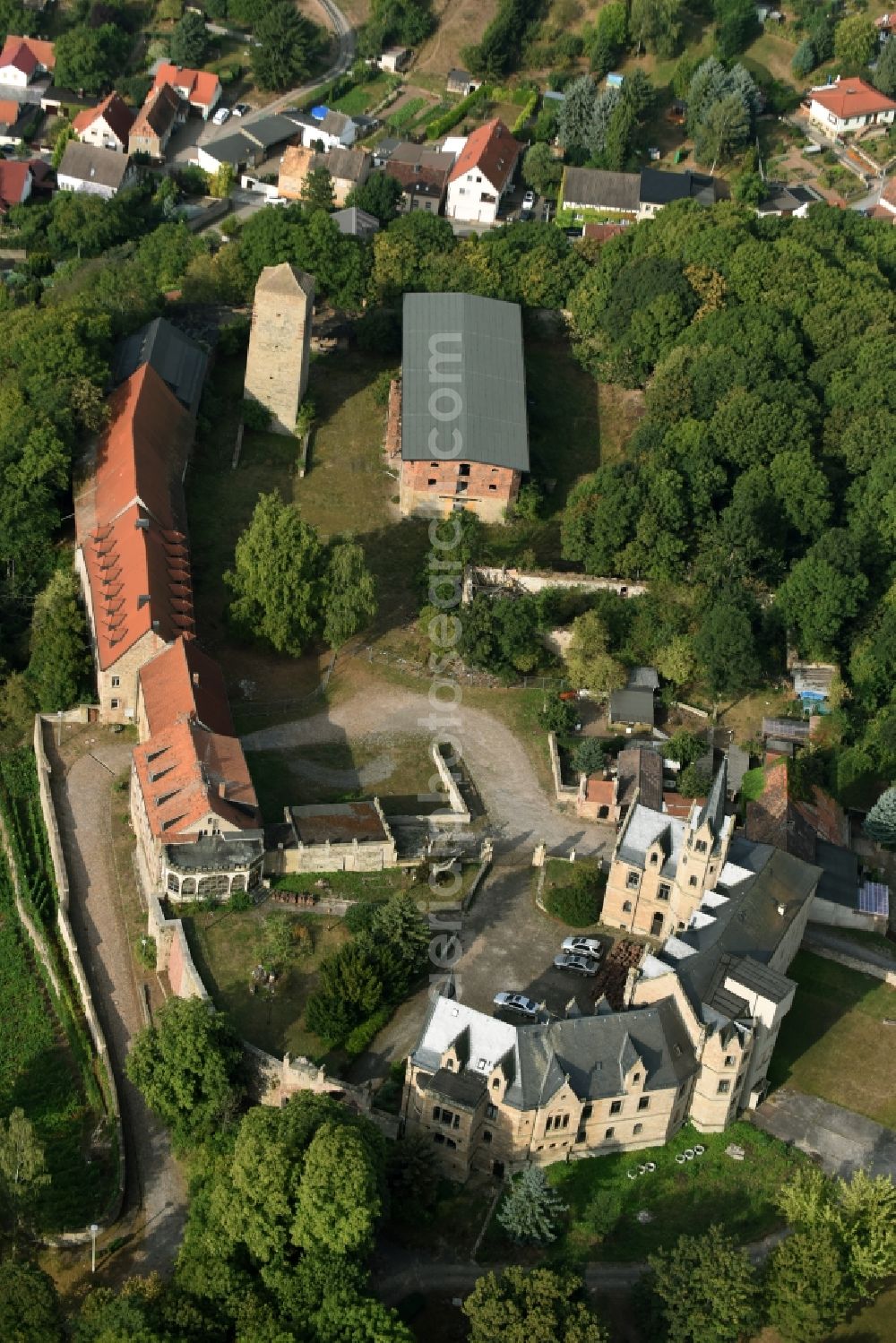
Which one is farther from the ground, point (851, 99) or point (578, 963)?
point (851, 99)

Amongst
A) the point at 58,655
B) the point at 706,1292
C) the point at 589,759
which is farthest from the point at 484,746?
the point at 706,1292

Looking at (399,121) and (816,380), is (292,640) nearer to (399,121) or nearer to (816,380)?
(816,380)

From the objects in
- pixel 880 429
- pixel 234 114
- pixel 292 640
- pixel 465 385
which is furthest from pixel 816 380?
pixel 234 114

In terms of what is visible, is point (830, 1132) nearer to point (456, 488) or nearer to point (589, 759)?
point (589, 759)

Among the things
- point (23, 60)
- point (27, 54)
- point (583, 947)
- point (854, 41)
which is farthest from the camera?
point (27, 54)

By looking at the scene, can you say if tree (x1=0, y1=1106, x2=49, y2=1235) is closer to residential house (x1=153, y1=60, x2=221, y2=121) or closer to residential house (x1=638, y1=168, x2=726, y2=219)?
residential house (x1=638, y1=168, x2=726, y2=219)

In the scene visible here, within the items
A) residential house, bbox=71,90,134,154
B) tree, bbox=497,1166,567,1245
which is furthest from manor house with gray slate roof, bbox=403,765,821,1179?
residential house, bbox=71,90,134,154
